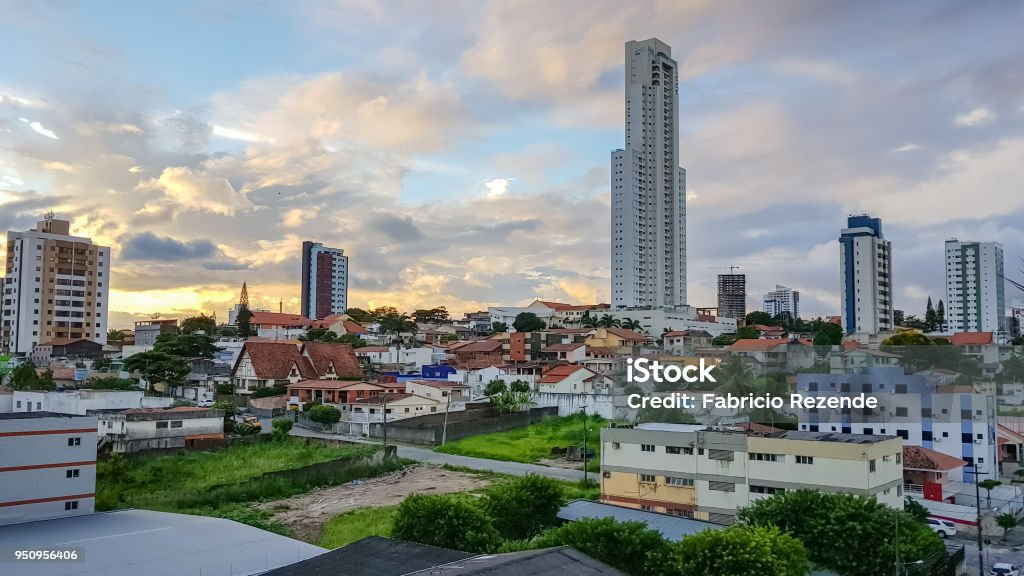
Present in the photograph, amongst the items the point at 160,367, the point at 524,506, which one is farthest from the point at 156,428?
the point at 524,506

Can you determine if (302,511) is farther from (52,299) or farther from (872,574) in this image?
(52,299)

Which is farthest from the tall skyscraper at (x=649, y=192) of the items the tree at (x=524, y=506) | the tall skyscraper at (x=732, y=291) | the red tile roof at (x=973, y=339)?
the tree at (x=524, y=506)

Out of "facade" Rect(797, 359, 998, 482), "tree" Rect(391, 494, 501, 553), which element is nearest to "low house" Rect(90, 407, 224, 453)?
"tree" Rect(391, 494, 501, 553)

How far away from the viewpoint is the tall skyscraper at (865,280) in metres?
84.4

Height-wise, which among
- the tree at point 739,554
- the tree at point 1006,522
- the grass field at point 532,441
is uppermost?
the tree at point 739,554

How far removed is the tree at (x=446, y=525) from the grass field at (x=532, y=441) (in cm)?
1351

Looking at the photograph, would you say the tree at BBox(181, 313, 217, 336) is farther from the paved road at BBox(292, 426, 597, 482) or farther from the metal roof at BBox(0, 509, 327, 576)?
the metal roof at BBox(0, 509, 327, 576)

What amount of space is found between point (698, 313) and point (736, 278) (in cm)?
6684

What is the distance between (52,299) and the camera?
2813 inches

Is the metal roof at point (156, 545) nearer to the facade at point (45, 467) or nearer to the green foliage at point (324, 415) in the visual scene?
the facade at point (45, 467)

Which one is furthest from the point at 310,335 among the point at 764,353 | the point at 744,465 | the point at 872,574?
the point at 872,574

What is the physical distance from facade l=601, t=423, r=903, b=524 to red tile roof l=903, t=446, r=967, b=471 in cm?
660

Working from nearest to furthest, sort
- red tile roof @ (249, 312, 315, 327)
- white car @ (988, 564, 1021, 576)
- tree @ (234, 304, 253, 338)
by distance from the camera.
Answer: white car @ (988, 564, 1021, 576), tree @ (234, 304, 253, 338), red tile roof @ (249, 312, 315, 327)

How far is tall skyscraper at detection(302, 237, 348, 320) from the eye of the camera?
135500mm
